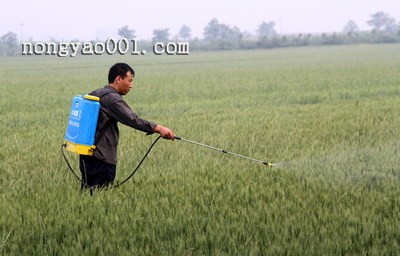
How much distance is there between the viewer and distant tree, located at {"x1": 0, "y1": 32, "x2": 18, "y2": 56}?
8505 centimetres

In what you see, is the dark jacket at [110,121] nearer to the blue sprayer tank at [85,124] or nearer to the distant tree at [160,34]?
the blue sprayer tank at [85,124]

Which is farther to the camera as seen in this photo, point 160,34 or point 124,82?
point 160,34

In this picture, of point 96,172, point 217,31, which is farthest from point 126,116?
point 217,31

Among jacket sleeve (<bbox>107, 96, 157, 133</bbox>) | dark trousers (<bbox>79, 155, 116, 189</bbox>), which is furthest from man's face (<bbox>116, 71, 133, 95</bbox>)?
dark trousers (<bbox>79, 155, 116, 189</bbox>)

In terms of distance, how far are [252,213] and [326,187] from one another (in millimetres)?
1138

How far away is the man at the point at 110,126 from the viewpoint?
504 cm

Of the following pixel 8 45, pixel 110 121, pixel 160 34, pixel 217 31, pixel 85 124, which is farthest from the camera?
pixel 217 31

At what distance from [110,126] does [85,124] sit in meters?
0.36

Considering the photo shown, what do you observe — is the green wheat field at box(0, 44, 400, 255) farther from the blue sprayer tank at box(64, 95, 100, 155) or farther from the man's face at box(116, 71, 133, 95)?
the man's face at box(116, 71, 133, 95)

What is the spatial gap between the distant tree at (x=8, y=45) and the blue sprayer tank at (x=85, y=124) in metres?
84.3

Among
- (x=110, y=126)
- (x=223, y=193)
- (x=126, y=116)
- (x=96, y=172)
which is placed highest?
(x=126, y=116)

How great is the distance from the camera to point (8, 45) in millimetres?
92125

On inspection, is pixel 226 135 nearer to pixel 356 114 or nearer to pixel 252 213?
pixel 356 114

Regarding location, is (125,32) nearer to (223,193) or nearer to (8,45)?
(8,45)
